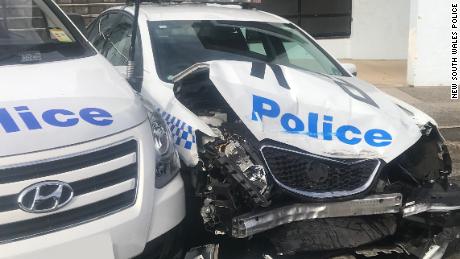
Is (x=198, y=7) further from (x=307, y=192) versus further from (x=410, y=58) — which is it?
(x=410, y=58)

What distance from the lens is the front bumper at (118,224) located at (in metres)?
2.17

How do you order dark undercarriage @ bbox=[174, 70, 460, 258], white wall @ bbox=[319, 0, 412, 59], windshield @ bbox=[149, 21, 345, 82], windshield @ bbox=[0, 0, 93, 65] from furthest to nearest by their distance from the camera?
white wall @ bbox=[319, 0, 412, 59] < windshield @ bbox=[149, 21, 345, 82] < windshield @ bbox=[0, 0, 93, 65] < dark undercarriage @ bbox=[174, 70, 460, 258]

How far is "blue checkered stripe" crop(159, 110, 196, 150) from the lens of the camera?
3.29 m

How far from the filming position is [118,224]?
2.38 metres

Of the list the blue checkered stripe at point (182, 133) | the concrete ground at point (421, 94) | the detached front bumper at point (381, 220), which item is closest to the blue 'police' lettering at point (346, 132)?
the detached front bumper at point (381, 220)

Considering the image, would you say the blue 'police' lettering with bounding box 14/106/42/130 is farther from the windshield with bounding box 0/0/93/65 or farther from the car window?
the car window

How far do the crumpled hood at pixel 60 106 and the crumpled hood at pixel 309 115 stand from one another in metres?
0.66

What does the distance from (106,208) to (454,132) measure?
490 centimetres

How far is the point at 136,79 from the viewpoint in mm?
3977

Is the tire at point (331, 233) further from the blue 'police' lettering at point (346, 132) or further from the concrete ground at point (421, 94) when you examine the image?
the concrete ground at point (421, 94)

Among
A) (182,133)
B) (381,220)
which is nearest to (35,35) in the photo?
(182,133)

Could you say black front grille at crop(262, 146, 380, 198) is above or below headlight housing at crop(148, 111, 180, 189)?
below

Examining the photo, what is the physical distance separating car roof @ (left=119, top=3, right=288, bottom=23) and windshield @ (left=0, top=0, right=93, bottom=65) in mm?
908

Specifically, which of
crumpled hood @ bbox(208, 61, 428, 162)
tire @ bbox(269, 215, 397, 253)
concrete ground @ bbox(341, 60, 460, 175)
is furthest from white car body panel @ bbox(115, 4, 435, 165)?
concrete ground @ bbox(341, 60, 460, 175)
